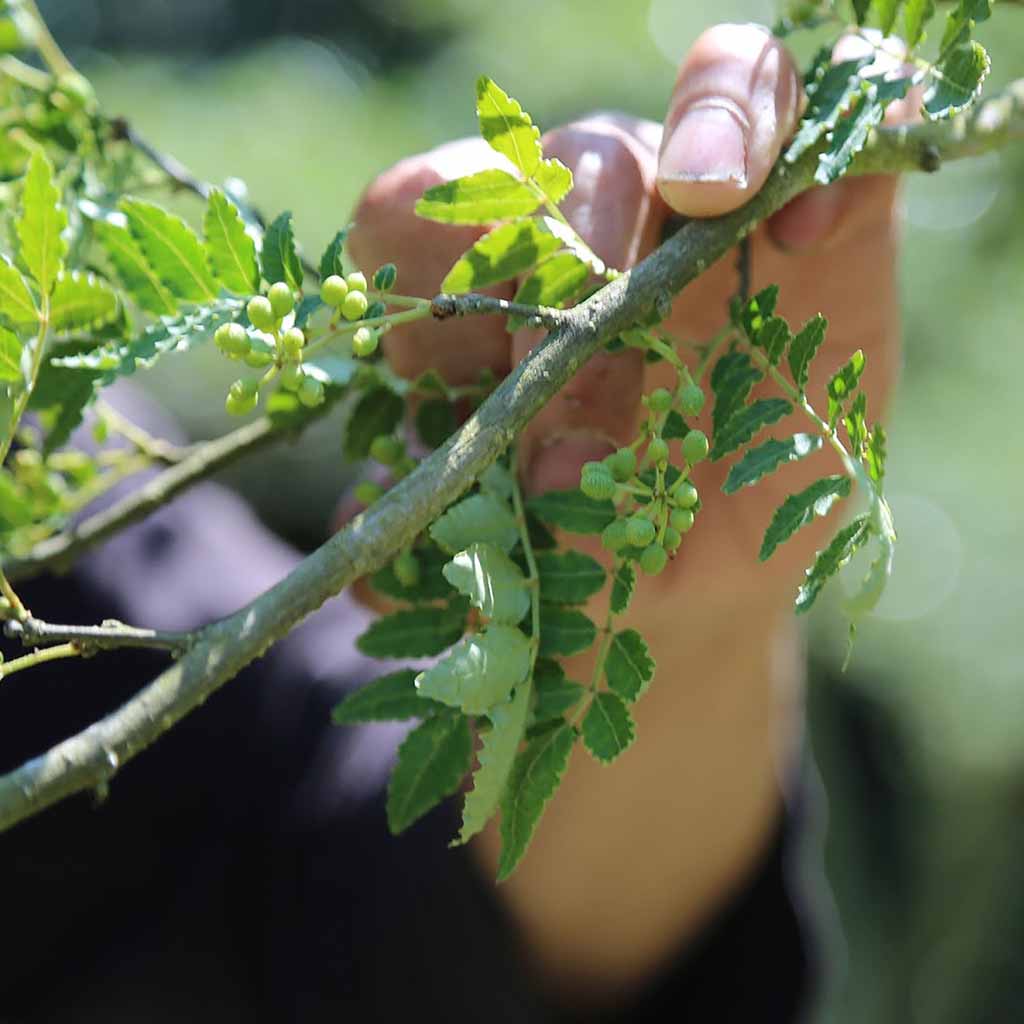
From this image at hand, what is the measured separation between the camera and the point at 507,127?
1.84 ft

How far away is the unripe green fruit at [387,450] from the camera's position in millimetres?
735

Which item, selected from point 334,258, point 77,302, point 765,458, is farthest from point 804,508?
point 77,302

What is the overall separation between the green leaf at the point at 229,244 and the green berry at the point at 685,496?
0.23 metres

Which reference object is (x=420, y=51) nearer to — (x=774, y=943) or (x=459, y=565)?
(x=774, y=943)

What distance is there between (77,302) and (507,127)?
8.6 inches

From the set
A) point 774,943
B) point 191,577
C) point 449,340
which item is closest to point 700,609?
point 449,340

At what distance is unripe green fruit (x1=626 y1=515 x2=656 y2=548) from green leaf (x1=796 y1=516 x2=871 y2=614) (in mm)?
65

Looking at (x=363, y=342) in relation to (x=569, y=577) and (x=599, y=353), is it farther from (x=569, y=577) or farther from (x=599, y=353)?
(x=599, y=353)

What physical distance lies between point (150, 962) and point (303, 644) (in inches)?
19.7

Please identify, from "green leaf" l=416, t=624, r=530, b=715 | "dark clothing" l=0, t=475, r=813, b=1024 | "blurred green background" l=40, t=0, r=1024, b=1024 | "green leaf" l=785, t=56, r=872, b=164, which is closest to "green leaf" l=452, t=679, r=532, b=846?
"green leaf" l=416, t=624, r=530, b=715

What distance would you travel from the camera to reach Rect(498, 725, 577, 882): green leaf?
0.54 m

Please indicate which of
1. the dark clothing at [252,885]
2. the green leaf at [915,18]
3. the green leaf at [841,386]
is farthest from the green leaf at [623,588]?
the dark clothing at [252,885]

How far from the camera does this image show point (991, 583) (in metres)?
2.39

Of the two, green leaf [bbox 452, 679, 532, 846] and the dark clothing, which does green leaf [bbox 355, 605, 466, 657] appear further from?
the dark clothing
